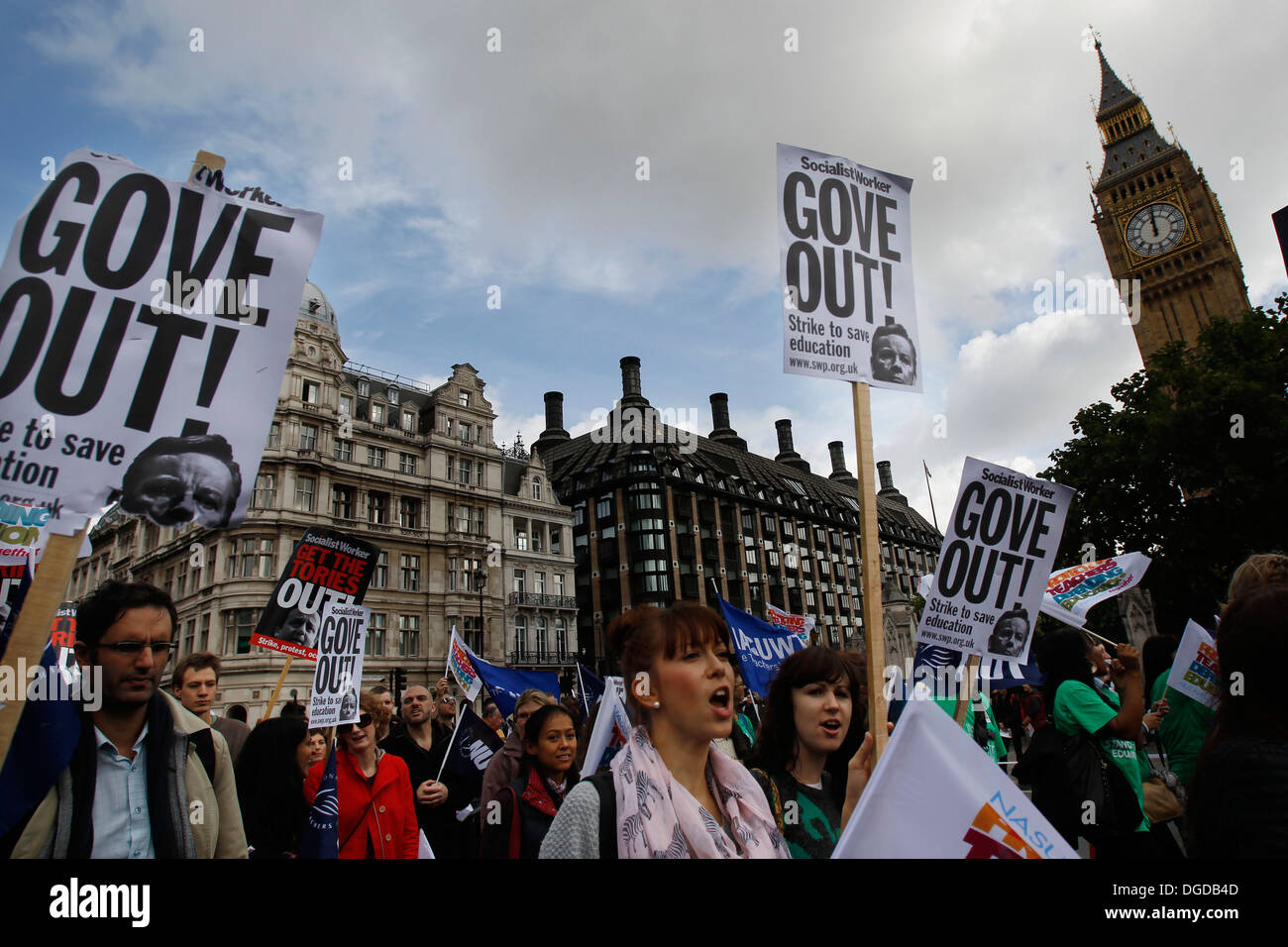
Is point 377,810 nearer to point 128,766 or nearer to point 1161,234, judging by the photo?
point 128,766

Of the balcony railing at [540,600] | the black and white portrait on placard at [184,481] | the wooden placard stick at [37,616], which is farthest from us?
the balcony railing at [540,600]

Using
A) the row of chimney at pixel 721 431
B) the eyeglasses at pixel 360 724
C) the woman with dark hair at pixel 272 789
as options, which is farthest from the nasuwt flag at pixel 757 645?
the row of chimney at pixel 721 431

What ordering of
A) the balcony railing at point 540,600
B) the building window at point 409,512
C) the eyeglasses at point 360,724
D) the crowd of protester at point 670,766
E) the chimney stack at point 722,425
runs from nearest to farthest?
1. the crowd of protester at point 670,766
2. the eyeglasses at point 360,724
3. the building window at point 409,512
4. the balcony railing at point 540,600
5. the chimney stack at point 722,425

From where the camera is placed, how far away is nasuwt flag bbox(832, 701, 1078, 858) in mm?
2004

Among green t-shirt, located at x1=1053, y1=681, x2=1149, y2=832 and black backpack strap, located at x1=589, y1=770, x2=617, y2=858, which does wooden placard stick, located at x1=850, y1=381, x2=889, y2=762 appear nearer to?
black backpack strap, located at x1=589, y1=770, x2=617, y2=858

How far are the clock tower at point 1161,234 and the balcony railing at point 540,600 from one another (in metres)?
49.8

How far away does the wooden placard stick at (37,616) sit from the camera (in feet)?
7.36

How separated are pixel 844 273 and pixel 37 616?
429 centimetres

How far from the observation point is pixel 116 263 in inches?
114

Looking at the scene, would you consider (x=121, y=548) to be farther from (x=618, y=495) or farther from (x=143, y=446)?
(x=143, y=446)

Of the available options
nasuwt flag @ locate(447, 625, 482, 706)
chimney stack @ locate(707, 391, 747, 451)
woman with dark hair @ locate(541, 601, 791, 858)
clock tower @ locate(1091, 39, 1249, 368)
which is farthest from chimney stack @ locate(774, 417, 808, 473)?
woman with dark hair @ locate(541, 601, 791, 858)

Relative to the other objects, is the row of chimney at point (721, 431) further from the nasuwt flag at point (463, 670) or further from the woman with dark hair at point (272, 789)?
the woman with dark hair at point (272, 789)

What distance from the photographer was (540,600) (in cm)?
4494

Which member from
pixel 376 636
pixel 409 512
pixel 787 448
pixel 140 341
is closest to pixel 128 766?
pixel 140 341
